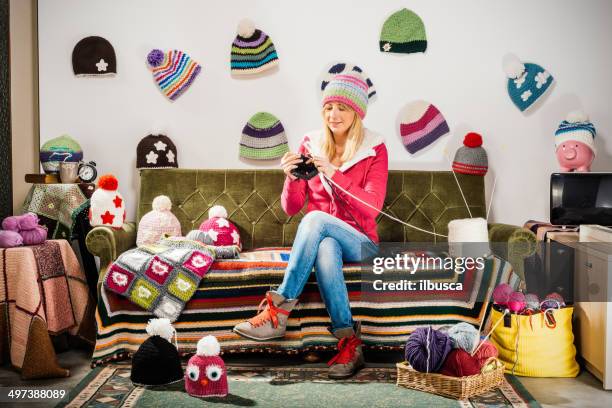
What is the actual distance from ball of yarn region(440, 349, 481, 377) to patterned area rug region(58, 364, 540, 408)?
95 mm

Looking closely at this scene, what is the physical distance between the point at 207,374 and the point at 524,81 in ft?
7.75

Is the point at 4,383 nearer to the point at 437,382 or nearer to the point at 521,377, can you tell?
the point at 437,382

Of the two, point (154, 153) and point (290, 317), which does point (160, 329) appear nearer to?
point (290, 317)

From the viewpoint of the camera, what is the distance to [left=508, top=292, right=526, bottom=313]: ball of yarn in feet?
8.48

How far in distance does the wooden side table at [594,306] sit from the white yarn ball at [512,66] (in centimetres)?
107

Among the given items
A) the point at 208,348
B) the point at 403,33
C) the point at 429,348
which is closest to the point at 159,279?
the point at 208,348

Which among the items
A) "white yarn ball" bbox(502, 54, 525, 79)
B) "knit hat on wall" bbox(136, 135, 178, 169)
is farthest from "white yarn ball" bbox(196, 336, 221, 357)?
"white yarn ball" bbox(502, 54, 525, 79)

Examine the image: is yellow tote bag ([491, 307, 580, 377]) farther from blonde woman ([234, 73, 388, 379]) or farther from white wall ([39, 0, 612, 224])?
white wall ([39, 0, 612, 224])

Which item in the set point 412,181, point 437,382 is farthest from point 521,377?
point 412,181

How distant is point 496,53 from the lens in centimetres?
355

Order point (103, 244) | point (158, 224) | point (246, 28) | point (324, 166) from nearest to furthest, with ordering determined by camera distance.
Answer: point (324, 166) → point (103, 244) → point (158, 224) → point (246, 28)

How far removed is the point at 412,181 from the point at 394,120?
0.38 m

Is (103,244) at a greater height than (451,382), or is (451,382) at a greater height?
(103,244)

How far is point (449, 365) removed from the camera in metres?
2.31
